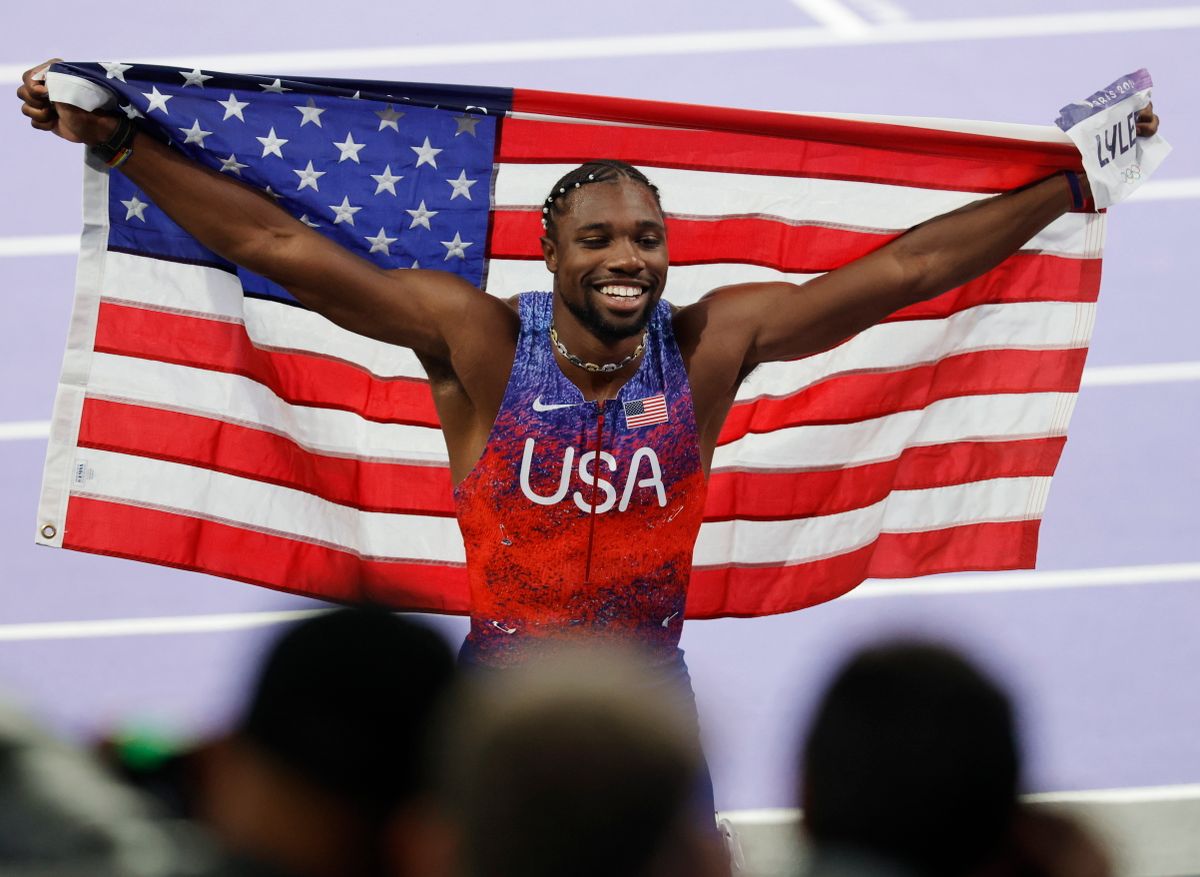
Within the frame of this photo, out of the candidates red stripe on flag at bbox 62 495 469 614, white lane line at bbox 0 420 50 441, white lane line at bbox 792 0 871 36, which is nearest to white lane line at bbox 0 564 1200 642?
white lane line at bbox 0 420 50 441

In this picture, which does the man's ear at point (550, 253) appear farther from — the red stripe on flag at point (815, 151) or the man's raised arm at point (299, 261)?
the red stripe on flag at point (815, 151)

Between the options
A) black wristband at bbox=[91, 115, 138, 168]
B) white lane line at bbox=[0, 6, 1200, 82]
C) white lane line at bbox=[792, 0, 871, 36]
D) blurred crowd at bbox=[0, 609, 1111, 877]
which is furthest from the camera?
white lane line at bbox=[792, 0, 871, 36]

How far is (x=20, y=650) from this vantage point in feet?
21.9

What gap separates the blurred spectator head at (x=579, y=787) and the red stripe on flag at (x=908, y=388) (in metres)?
3.32

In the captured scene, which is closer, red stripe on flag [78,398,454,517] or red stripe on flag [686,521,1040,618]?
red stripe on flag [78,398,454,517]

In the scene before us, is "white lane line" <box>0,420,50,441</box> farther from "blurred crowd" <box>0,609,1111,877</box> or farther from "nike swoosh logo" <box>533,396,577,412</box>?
"blurred crowd" <box>0,609,1111,877</box>

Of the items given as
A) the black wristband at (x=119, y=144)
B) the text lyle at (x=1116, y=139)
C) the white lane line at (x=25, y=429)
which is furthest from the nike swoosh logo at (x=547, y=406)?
the white lane line at (x=25, y=429)

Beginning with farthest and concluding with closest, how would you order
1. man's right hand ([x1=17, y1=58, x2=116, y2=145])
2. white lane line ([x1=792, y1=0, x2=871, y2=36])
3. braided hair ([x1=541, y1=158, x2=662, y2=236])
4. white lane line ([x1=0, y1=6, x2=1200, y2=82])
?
white lane line ([x1=792, y1=0, x2=871, y2=36])
white lane line ([x1=0, y1=6, x2=1200, y2=82])
braided hair ([x1=541, y1=158, x2=662, y2=236])
man's right hand ([x1=17, y1=58, x2=116, y2=145])

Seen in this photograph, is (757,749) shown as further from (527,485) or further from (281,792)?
(281,792)

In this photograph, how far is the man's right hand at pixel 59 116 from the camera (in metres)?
4.30

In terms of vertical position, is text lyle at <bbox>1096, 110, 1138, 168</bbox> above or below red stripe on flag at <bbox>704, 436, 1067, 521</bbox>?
above

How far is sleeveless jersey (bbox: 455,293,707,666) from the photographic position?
4457 mm

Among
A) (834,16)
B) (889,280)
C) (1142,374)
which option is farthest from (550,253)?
(834,16)

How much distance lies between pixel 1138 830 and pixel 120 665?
12.7ft
